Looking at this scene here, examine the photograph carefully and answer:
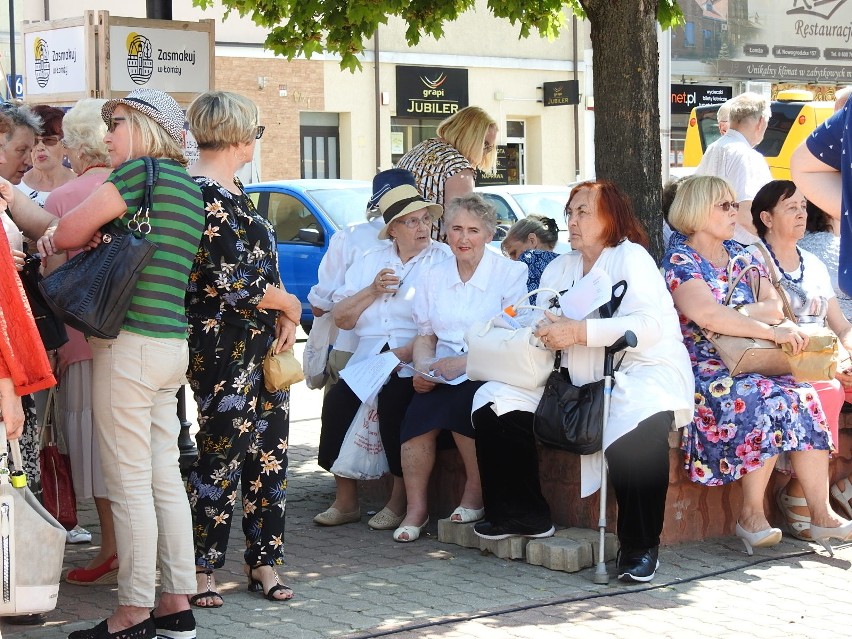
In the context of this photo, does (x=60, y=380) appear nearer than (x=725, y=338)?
Yes

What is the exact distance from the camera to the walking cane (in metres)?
5.52

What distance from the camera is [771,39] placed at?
34125 millimetres

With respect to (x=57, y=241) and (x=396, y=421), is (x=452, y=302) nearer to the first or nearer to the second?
(x=396, y=421)

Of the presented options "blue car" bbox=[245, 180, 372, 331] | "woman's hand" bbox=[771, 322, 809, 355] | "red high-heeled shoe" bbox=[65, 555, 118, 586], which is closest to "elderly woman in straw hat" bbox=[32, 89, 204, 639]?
"red high-heeled shoe" bbox=[65, 555, 118, 586]

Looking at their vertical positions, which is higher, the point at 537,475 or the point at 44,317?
the point at 44,317

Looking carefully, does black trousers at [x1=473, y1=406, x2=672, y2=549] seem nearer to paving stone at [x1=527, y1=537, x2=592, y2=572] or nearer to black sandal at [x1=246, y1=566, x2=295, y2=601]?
paving stone at [x1=527, y1=537, x2=592, y2=572]

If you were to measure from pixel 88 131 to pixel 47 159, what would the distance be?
4.28ft

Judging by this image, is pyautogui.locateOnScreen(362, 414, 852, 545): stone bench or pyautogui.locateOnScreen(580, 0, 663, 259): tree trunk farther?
pyautogui.locateOnScreen(580, 0, 663, 259): tree trunk

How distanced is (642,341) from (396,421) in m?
1.48

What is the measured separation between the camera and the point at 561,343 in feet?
18.6

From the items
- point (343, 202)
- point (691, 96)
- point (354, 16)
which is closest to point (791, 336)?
point (354, 16)

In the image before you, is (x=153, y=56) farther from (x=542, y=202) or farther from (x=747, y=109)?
(x=542, y=202)

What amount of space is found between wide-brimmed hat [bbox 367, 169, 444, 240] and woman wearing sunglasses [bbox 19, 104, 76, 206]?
1602mm

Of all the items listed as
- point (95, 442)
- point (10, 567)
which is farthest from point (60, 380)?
point (10, 567)
